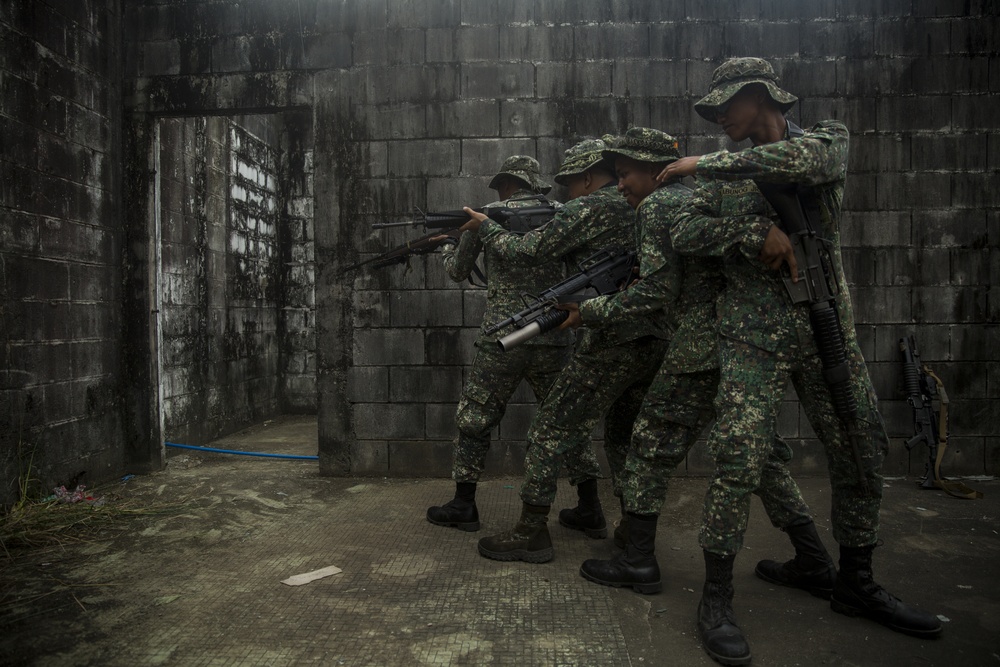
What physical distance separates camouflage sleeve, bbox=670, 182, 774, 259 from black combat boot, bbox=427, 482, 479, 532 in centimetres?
181

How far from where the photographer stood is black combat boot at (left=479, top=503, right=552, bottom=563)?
3148 mm

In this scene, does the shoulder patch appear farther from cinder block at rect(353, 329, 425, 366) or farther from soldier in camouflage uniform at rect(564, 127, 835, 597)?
cinder block at rect(353, 329, 425, 366)

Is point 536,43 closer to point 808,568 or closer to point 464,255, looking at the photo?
point 464,255

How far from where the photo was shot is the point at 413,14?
4770 millimetres

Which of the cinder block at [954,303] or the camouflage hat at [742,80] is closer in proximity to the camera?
the camouflage hat at [742,80]

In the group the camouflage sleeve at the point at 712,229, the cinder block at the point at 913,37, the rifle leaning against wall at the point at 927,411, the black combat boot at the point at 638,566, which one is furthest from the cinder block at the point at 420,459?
the cinder block at the point at 913,37

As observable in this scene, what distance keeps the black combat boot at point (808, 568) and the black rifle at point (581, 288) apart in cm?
129

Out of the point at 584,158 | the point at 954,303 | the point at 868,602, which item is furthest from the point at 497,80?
the point at 868,602

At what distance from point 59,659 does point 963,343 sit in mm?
5341

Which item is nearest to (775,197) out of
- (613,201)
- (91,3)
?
(613,201)

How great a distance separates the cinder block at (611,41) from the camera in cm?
468

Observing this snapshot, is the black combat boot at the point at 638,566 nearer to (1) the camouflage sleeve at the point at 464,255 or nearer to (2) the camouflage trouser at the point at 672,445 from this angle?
(2) the camouflage trouser at the point at 672,445

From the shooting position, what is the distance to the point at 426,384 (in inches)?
190

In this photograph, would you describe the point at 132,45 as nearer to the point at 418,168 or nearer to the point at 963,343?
the point at 418,168
